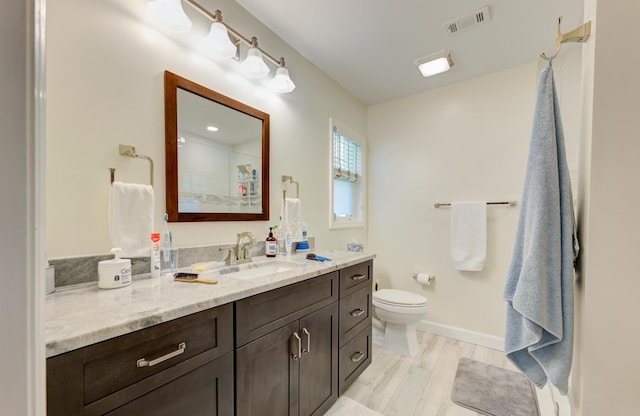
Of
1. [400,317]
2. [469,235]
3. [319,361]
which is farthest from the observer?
[469,235]

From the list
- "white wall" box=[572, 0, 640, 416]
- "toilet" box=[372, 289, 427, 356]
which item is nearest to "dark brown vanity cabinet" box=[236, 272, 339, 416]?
"toilet" box=[372, 289, 427, 356]

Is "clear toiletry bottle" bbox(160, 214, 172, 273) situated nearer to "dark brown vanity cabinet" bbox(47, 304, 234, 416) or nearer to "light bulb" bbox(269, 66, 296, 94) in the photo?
"dark brown vanity cabinet" bbox(47, 304, 234, 416)

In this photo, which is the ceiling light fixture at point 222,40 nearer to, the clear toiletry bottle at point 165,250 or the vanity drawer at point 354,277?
the clear toiletry bottle at point 165,250

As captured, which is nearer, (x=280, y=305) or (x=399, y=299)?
(x=280, y=305)

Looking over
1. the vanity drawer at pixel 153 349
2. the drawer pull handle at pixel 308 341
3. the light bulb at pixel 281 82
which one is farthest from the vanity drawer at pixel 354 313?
the light bulb at pixel 281 82

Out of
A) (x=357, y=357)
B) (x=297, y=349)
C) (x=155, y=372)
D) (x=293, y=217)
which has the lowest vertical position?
(x=357, y=357)

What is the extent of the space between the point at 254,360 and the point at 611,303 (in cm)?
115

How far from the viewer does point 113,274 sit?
3.24ft

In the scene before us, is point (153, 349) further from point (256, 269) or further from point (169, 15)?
point (169, 15)

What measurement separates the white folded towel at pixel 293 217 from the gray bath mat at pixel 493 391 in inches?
59.3

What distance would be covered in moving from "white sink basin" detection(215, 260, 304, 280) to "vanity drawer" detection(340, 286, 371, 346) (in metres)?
0.41

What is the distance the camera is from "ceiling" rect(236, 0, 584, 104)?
1.65 metres

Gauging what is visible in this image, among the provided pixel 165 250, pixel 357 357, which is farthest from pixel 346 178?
pixel 165 250

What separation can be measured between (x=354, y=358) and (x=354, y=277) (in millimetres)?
541
